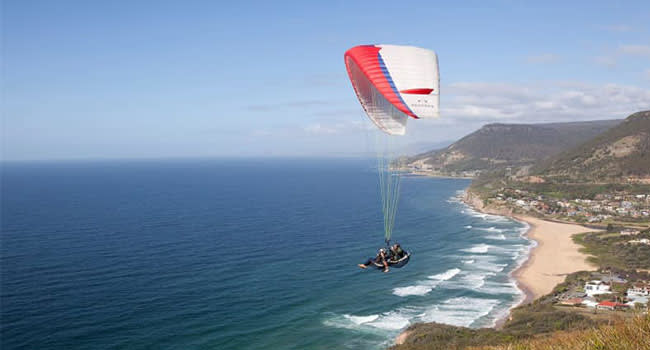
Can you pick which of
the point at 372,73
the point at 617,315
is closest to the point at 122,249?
the point at 372,73

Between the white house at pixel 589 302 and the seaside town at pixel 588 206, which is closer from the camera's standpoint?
the white house at pixel 589 302

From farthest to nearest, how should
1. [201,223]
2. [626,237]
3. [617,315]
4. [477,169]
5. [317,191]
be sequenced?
[477,169]
[317,191]
[201,223]
[626,237]
[617,315]

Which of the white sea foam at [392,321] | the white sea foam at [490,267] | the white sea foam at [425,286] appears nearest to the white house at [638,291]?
the white sea foam at [490,267]

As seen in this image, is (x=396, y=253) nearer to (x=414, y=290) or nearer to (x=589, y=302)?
(x=414, y=290)

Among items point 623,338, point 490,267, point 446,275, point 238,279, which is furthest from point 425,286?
point 623,338

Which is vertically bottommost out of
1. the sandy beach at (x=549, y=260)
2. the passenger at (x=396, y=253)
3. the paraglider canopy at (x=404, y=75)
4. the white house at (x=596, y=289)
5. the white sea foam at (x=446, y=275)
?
the sandy beach at (x=549, y=260)

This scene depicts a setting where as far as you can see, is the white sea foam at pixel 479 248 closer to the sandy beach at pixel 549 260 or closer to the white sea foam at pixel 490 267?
the sandy beach at pixel 549 260

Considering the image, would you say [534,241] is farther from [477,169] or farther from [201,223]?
[477,169]
